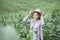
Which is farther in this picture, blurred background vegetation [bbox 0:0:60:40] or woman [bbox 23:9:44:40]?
blurred background vegetation [bbox 0:0:60:40]

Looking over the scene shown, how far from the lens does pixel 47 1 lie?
2426 millimetres

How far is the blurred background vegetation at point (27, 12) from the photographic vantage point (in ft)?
7.41

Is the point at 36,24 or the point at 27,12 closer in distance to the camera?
the point at 36,24

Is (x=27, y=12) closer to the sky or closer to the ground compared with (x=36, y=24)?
closer to the sky

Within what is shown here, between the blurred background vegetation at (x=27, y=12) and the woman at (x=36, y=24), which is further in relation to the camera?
the blurred background vegetation at (x=27, y=12)

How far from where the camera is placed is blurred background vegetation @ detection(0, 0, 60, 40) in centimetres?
226

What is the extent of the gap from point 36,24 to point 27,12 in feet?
0.89

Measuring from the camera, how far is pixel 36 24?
81.1 inches

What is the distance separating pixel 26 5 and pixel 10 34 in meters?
1.22

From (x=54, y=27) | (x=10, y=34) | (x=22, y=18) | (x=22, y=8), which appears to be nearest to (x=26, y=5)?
(x=22, y=8)

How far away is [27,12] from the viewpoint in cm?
226

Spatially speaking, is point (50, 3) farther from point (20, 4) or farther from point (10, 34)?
point (10, 34)

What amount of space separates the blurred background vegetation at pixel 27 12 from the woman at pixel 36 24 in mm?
112

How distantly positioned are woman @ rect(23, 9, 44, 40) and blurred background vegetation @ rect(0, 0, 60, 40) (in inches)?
4.4
